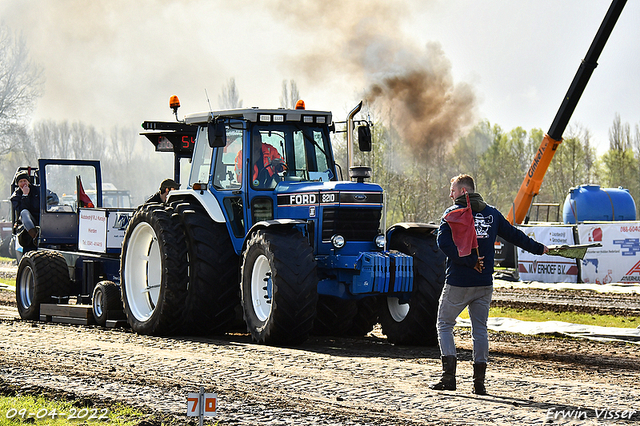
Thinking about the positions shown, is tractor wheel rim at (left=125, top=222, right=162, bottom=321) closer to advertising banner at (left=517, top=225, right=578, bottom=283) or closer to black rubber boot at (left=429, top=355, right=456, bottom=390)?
black rubber boot at (left=429, top=355, right=456, bottom=390)

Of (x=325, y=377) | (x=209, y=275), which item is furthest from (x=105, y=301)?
(x=325, y=377)

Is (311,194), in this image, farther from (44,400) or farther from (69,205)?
(69,205)

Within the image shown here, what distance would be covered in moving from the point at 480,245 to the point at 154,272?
5.75 meters

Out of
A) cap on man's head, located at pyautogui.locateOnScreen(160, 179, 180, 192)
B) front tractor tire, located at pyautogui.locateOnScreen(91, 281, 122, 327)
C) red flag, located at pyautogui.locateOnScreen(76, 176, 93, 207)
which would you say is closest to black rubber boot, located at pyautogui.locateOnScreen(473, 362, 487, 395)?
front tractor tire, located at pyautogui.locateOnScreen(91, 281, 122, 327)

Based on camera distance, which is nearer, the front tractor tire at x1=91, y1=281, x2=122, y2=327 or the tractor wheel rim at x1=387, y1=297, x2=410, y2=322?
the tractor wheel rim at x1=387, y1=297, x2=410, y2=322

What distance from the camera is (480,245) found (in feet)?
23.7

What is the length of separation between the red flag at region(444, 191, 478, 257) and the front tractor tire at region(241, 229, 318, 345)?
244 cm

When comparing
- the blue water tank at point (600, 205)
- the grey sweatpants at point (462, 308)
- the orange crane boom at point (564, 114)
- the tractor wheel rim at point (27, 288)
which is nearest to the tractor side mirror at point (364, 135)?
the grey sweatpants at point (462, 308)

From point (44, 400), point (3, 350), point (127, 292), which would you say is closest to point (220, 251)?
point (127, 292)

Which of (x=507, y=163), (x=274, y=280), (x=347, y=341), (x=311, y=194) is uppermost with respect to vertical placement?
(x=507, y=163)

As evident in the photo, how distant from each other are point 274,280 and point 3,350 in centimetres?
326

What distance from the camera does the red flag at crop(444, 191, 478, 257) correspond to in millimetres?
7102

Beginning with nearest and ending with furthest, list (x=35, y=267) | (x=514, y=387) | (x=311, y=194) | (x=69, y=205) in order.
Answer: (x=514, y=387)
(x=311, y=194)
(x=35, y=267)
(x=69, y=205)

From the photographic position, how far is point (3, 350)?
30.1 feet
